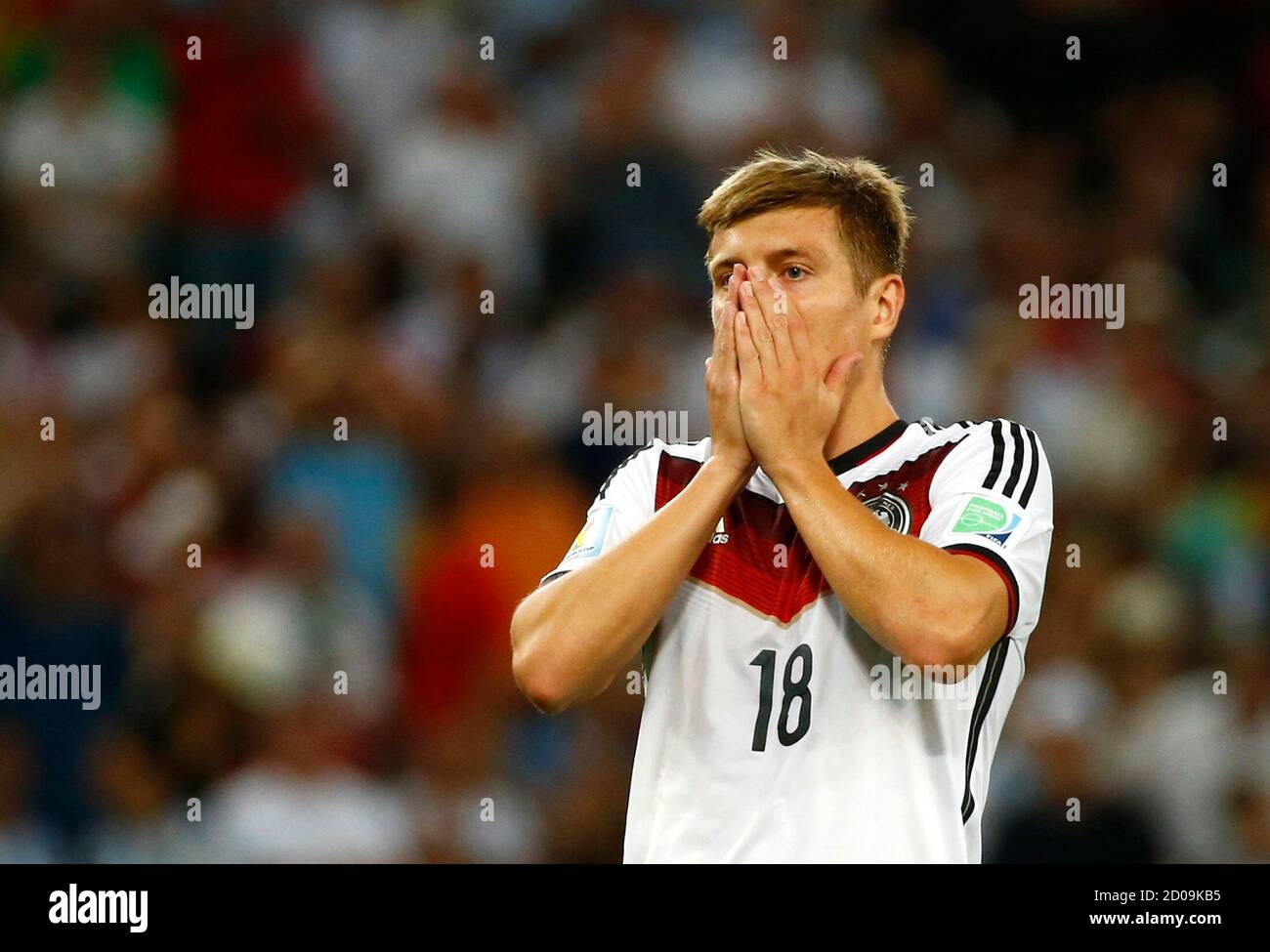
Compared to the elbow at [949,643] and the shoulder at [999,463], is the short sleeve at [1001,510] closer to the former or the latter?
the shoulder at [999,463]

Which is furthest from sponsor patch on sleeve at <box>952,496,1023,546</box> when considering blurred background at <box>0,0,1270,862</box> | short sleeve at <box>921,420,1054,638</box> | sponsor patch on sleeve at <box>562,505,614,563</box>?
blurred background at <box>0,0,1270,862</box>

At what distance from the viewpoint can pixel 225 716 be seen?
5.61m

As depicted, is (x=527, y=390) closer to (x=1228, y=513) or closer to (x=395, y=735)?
(x=395, y=735)

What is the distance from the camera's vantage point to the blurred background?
5.51m

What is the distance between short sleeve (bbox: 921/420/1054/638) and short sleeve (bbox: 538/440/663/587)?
53cm

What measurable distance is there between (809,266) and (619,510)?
573mm

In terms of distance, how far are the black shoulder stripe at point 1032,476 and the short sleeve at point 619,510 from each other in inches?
26.4

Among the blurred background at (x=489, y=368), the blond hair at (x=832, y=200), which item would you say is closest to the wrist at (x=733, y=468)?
the blond hair at (x=832, y=200)

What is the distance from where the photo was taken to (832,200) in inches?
124

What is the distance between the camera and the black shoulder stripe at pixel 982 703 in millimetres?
2934

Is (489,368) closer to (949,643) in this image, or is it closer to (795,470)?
(795,470)

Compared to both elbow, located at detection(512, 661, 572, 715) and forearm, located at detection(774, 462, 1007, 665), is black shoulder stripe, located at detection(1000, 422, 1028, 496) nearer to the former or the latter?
forearm, located at detection(774, 462, 1007, 665)

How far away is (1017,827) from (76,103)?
4930 millimetres
